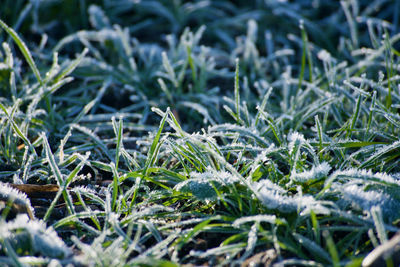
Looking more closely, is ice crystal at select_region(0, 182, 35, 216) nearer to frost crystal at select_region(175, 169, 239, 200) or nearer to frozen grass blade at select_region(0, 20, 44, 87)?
frost crystal at select_region(175, 169, 239, 200)

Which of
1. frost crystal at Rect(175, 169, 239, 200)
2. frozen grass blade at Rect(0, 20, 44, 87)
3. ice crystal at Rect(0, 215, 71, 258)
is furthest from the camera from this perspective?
frozen grass blade at Rect(0, 20, 44, 87)

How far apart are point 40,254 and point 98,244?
7.5 inches

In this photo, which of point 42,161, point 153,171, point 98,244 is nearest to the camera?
point 98,244

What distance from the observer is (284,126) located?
1658 millimetres

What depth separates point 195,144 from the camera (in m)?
1.36

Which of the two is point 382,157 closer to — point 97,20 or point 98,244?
point 98,244

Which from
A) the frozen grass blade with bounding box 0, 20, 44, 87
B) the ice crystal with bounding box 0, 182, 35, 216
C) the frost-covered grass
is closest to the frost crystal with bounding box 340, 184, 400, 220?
the frost-covered grass

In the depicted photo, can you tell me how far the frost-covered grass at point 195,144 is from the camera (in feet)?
3.55

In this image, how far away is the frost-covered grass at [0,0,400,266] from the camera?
3.55ft

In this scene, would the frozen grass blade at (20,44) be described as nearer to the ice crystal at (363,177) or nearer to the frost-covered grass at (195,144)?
the frost-covered grass at (195,144)

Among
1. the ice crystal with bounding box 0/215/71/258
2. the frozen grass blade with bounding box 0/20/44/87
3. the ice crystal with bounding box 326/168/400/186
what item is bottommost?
the ice crystal with bounding box 0/215/71/258

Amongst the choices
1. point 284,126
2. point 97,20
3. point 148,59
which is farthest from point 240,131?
point 97,20

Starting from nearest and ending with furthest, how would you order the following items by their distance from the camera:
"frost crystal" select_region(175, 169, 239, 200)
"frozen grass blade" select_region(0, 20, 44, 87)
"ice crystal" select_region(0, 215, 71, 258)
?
1. "ice crystal" select_region(0, 215, 71, 258)
2. "frost crystal" select_region(175, 169, 239, 200)
3. "frozen grass blade" select_region(0, 20, 44, 87)

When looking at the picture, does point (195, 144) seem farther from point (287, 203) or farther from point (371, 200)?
point (371, 200)
